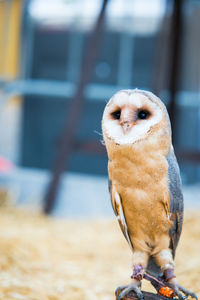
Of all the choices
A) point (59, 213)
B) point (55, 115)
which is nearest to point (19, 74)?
point (55, 115)

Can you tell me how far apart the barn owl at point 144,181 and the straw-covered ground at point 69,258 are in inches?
9.2

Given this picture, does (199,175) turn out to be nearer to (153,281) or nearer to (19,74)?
(19,74)

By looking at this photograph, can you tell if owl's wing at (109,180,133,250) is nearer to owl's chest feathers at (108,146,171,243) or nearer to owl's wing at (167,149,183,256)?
owl's chest feathers at (108,146,171,243)

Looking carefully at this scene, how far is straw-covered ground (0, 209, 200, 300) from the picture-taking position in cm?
110

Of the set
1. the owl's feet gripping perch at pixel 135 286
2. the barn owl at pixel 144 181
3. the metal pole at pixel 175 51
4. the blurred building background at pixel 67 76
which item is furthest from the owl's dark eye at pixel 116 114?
the blurred building background at pixel 67 76

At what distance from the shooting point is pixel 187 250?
5.37 feet

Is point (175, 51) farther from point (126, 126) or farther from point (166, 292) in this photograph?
point (166, 292)

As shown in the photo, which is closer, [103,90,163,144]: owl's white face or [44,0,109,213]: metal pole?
[103,90,163,144]: owl's white face

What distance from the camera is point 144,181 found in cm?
79

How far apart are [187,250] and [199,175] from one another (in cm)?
136

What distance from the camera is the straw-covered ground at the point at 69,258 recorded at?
3.61 ft

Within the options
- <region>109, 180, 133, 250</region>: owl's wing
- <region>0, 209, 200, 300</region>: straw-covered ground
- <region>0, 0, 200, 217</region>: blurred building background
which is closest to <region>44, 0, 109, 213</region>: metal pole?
<region>0, 209, 200, 300</region>: straw-covered ground

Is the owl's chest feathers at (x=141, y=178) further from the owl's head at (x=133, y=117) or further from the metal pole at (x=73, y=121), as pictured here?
the metal pole at (x=73, y=121)

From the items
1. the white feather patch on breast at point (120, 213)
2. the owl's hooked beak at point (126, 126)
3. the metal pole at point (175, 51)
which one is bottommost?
the white feather patch on breast at point (120, 213)
